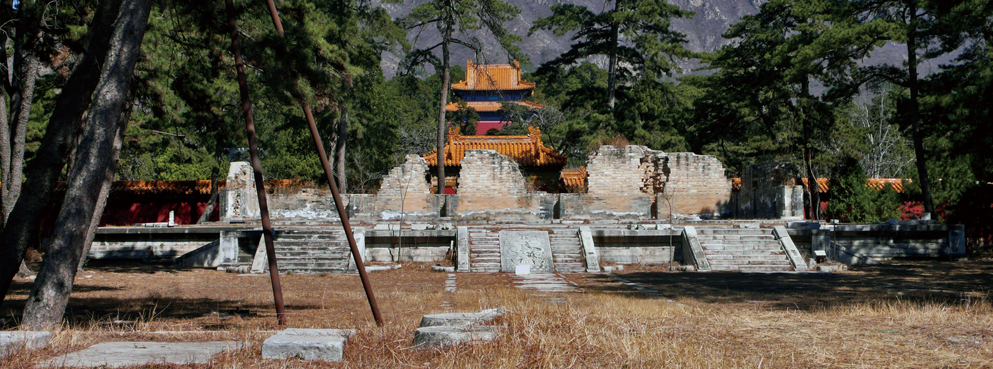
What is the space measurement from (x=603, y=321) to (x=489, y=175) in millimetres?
15017

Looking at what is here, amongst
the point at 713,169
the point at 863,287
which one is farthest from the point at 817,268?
the point at 713,169

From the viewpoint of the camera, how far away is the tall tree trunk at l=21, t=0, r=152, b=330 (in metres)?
6.48

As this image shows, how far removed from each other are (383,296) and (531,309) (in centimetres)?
381

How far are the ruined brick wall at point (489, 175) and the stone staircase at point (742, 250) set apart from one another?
6343 millimetres

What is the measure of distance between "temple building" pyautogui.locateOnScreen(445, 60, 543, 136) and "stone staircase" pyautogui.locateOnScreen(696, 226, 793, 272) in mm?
30419

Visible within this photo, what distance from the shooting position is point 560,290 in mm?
10867

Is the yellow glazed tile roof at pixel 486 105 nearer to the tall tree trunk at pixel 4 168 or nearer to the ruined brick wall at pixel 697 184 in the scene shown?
the ruined brick wall at pixel 697 184

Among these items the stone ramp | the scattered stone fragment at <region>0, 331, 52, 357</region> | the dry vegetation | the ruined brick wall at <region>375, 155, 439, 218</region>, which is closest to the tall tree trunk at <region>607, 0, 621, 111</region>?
the ruined brick wall at <region>375, 155, 439, 218</region>

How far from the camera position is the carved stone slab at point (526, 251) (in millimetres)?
14539

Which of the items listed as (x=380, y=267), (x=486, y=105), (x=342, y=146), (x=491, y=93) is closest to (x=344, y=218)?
(x=380, y=267)

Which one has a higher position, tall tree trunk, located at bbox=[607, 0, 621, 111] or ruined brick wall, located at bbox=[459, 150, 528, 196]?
tall tree trunk, located at bbox=[607, 0, 621, 111]

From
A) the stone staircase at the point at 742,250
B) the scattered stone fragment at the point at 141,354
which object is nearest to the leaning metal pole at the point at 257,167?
the scattered stone fragment at the point at 141,354

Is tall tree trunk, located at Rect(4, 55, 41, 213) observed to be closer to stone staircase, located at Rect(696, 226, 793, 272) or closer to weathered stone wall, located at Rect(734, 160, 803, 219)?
stone staircase, located at Rect(696, 226, 793, 272)

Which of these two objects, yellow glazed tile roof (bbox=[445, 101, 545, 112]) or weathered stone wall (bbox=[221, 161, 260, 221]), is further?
yellow glazed tile roof (bbox=[445, 101, 545, 112])
